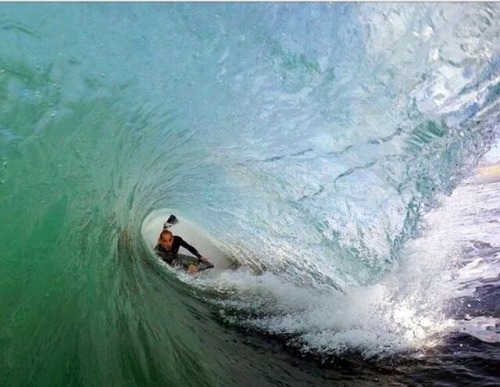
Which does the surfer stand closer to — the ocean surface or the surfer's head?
the surfer's head

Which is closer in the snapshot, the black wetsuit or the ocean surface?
the ocean surface

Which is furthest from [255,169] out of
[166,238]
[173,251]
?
[173,251]

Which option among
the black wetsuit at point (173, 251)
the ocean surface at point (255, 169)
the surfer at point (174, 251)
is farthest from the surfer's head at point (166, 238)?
the ocean surface at point (255, 169)

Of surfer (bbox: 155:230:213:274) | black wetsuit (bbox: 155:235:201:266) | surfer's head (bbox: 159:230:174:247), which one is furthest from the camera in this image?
black wetsuit (bbox: 155:235:201:266)

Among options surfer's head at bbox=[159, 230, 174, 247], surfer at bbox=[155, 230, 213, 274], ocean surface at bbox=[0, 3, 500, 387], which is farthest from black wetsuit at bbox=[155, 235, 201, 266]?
ocean surface at bbox=[0, 3, 500, 387]

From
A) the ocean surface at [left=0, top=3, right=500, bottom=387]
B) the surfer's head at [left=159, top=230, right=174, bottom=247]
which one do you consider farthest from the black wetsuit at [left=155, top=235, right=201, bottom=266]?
the ocean surface at [left=0, top=3, right=500, bottom=387]

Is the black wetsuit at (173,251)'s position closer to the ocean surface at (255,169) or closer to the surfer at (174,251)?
the surfer at (174,251)

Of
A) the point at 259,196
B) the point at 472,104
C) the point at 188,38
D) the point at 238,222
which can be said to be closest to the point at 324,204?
the point at 259,196

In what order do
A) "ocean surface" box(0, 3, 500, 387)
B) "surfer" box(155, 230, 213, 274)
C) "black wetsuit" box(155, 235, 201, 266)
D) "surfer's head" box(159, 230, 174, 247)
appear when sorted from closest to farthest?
1. "ocean surface" box(0, 3, 500, 387)
2. "surfer's head" box(159, 230, 174, 247)
3. "surfer" box(155, 230, 213, 274)
4. "black wetsuit" box(155, 235, 201, 266)
